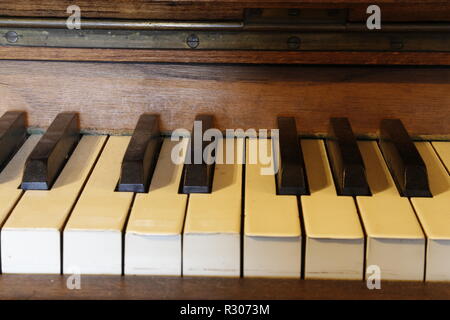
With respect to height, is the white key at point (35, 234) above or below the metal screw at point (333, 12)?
below

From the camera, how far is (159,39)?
5.13 feet

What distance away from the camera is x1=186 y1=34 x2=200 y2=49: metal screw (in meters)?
1.55

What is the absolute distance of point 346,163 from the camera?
56.1 inches

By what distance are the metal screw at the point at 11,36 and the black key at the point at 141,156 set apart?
0.32m

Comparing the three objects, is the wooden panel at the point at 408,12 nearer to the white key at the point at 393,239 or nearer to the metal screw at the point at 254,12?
the metal screw at the point at 254,12

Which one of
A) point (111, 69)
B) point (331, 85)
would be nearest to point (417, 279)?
point (331, 85)

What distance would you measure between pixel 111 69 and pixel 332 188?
0.57m

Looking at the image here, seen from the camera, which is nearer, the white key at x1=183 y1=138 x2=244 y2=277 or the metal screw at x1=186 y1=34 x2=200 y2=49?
the white key at x1=183 y1=138 x2=244 y2=277

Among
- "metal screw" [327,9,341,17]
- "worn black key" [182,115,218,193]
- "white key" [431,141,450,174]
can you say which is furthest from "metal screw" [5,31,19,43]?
"white key" [431,141,450,174]

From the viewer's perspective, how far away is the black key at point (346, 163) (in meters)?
1.40

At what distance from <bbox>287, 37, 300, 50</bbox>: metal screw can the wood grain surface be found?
3.3 inches

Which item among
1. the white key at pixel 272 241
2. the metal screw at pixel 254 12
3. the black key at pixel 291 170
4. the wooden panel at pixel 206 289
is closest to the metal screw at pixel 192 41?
the metal screw at pixel 254 12

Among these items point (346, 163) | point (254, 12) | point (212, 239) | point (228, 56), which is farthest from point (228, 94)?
point (212, 239)

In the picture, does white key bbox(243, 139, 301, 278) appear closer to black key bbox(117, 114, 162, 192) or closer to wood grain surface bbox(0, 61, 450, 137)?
black key bbox(117, 114, 162, 192)
